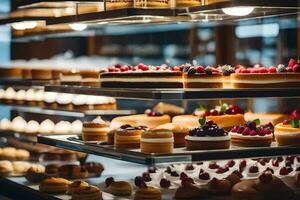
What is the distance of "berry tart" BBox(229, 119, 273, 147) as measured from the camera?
5.48 metres

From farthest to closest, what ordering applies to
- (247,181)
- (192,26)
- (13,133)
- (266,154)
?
(192,26) < (13,133) < (247,181) < (266,154)

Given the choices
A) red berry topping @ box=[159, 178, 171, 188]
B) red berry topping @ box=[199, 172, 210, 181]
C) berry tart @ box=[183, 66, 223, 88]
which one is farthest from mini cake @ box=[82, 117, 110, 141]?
berry tart @ box=[183, 66, 223, 88]

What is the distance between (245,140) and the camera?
5.49 meters

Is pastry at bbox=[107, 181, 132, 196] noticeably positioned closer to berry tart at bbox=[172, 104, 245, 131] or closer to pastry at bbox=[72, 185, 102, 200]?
pastry at bbox=[72, 185, 102, 200]

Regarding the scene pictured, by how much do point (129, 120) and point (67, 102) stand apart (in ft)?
6.81

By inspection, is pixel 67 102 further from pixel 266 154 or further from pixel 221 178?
pixel 266 154

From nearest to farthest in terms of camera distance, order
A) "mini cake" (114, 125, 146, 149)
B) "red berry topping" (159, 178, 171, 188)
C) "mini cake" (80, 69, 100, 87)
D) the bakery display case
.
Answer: the bakery display case → "mini cake" (114, 125, 146, 149) → "red berry topping" (159, 178, 171, 188) → "mini cake" (80, 69, 100, 87)

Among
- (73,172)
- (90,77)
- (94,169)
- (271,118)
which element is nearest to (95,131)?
(73,172)

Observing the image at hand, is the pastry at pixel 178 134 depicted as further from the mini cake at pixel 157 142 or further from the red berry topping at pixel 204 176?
the red berry topping at pixel 204 176

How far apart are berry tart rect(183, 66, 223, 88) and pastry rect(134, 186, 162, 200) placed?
0.81 meters

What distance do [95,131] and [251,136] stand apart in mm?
1397

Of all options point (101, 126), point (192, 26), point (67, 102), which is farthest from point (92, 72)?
point (192, 26)

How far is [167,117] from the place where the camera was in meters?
6.63

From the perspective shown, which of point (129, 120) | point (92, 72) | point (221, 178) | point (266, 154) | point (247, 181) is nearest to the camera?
point (266, 154)
